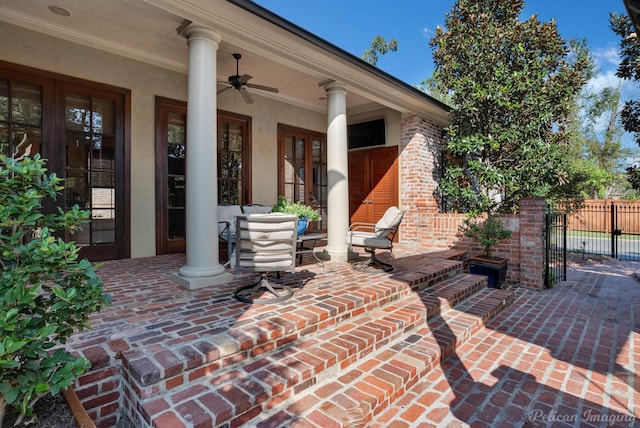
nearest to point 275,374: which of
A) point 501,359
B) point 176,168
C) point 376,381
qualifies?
point 376,381

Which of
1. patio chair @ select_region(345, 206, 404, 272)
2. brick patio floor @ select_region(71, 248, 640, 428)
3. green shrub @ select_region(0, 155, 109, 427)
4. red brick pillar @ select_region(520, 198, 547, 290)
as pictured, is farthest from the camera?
red brick pillar @ select_region(520, 198, 547, 290)

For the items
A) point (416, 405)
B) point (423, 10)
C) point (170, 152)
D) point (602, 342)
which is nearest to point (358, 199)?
point (170, 152)

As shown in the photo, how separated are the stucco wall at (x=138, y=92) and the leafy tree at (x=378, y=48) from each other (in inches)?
493

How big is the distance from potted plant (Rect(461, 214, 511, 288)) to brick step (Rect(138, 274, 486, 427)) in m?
2.38

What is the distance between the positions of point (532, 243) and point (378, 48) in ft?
47.6

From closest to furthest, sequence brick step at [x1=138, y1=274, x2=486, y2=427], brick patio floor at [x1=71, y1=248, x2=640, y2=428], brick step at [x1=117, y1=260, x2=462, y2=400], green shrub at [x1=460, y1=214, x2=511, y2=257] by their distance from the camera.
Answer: brick step at [x1=138, y1=274, x2=486, y2=427] → brick step at [x1=117, y1=260, x2=462, y2=400] → brick patio floor at [x1=71, y1=248, x2=640, y2=428] → green shrub at [x1=460, y1=214, x2=511, y2=257]

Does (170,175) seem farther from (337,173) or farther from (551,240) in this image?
(551,240)

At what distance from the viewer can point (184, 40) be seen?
408cm

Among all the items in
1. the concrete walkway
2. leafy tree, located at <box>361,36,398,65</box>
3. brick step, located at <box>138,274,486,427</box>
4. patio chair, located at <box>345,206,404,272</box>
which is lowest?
the concrete walkway

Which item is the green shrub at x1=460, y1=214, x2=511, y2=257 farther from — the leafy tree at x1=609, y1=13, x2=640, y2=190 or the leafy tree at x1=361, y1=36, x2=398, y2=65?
the leafy tree at x1=361, y1=36, x2=398, y2=65

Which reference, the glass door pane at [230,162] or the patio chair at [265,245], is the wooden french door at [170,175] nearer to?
the glass door pane at [230,162]

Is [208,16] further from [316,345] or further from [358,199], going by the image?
[358,199]

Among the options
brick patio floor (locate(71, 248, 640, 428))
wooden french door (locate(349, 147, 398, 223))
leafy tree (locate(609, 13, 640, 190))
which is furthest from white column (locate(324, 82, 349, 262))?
leafy tree (locate(609, 13, 640, 190))

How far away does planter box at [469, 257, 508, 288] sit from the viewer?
476 cm
